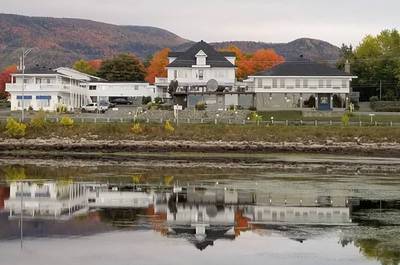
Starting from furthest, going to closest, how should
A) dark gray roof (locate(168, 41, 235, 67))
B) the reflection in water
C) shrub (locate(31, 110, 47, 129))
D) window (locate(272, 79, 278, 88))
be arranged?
dark gray roof (locate(168, 41, 235, 67)) < window (locate(272, 79, 278, 88)) < shrub (locate(31, 110, 47, 129)) < the reflection in water

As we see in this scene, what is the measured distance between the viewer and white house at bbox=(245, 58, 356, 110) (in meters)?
89.4

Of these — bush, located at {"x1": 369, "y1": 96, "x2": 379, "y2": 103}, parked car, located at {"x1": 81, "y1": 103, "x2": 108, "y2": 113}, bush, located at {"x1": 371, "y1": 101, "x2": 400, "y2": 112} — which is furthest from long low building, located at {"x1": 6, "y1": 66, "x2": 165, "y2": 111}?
bush, located at {"x1": 371, "y1": 101, "x2": 400, "y2": 112}

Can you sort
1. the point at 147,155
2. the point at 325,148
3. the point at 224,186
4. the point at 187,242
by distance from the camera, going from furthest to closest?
the point at 325,148 → the point at 147,155 → the point at 224,186 → the point at 187,242

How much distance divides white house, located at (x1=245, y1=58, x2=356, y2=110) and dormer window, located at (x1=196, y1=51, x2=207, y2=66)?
945cm

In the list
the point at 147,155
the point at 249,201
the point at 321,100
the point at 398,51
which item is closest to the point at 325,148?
the point at 147,155

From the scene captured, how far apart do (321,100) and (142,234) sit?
223ft

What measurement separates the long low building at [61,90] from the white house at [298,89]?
1618 centimetres

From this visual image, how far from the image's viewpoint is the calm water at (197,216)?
2227 cm

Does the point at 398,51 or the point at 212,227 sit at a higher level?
the point at 398,51

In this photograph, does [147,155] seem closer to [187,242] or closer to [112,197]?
[112,197]

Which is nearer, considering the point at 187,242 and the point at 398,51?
the point at 187,242

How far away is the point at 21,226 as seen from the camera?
26359mm

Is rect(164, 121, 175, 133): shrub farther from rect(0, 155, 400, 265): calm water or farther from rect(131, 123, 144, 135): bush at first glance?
rect(0, 155, 400, 265): calm water

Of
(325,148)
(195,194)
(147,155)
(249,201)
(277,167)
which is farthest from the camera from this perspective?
(325,148)
